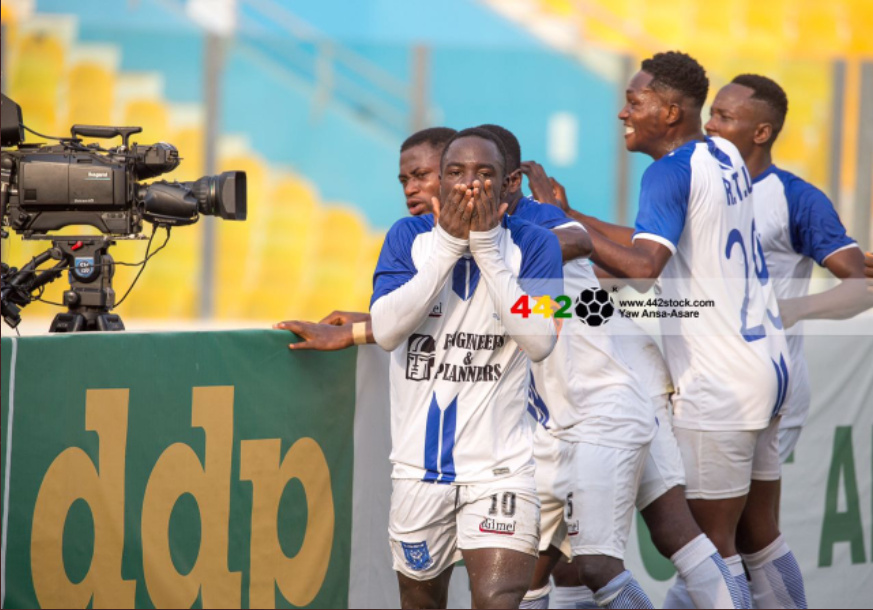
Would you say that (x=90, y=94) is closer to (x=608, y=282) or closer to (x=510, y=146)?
(x=608, y=282)

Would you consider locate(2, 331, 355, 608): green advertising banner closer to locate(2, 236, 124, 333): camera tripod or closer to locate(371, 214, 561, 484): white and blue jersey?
locate(2, 236, 124, 333): camera tripod

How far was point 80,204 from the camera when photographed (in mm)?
4227

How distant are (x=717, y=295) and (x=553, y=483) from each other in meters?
0.94

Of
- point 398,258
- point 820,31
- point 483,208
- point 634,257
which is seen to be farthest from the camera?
point 820,31

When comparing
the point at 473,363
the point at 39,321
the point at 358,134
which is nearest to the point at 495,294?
the point at 473,363

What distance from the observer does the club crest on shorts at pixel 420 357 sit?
3.71 metres

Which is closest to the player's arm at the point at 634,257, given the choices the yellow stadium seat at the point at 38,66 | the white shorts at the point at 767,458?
the white shorts at the point at 767,458

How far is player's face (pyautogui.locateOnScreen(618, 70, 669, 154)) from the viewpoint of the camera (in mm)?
4734

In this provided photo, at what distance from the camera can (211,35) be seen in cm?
1081

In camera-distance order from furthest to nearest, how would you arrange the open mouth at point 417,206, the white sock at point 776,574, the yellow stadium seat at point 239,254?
1. the yellow stadium seat at point 239,254
2. the white sock at point 776,574
3. the open mouth at point 417,206

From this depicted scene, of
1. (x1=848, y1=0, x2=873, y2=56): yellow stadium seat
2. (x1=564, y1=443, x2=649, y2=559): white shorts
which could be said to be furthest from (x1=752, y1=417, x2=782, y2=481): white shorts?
(x1=848, y1=0, x2=873, y2=56): yellow stadium seat

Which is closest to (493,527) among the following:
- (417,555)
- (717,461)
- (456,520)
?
(456,520)

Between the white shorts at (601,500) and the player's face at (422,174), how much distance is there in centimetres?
113

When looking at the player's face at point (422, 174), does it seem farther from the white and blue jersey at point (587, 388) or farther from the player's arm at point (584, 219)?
the white and blue jersey at point (587, 388)
